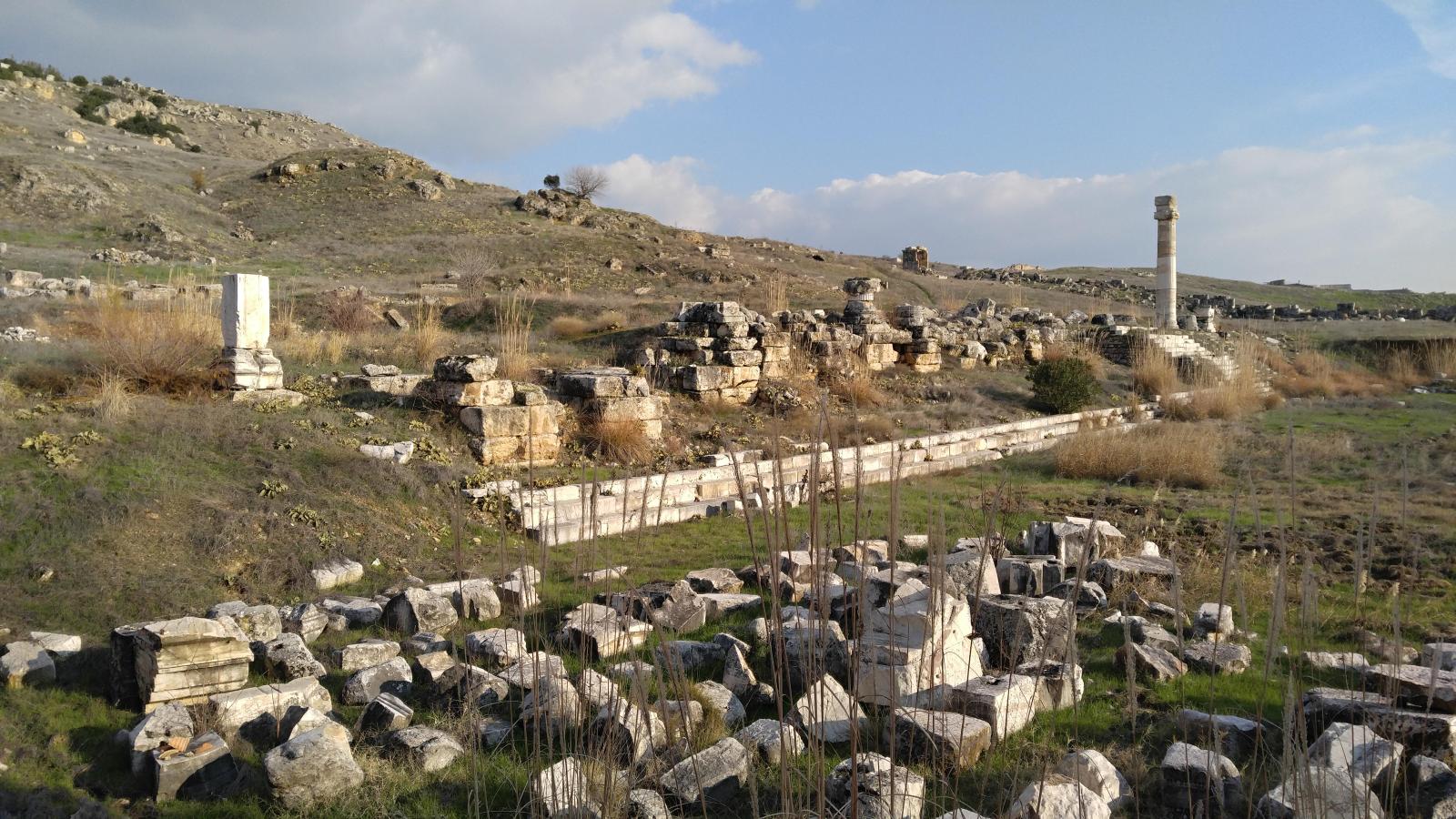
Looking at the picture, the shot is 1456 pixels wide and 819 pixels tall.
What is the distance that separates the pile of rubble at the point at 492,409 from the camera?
1027 cm

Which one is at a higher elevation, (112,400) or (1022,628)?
(112,400)

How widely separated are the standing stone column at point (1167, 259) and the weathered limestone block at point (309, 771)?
2638cm

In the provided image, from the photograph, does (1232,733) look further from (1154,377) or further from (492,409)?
(1154,377)

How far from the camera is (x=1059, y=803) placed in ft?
10.8

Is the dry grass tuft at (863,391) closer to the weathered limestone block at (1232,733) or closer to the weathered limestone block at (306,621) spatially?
the weathered limestone block at (306,621)

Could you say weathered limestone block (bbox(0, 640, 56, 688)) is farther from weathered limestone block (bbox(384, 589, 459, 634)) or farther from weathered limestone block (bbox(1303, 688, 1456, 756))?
weathered limestone block (bbox(1303, 688, 1456, 756))

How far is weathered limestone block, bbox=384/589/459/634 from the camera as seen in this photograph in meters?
6.09

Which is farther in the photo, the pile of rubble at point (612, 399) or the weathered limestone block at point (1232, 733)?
the pile of rubble at point (612, 399)

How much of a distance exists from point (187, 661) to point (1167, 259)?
1065 inches

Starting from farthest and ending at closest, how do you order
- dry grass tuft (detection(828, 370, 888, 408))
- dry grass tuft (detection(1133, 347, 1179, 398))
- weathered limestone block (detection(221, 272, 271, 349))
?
dry grass tuft (detection(1133, 347, 1179, 398))
dry grass tuft (detection(828, 370, 888, 408))
weathered limestone block (detection(221, 272, 271, 349))

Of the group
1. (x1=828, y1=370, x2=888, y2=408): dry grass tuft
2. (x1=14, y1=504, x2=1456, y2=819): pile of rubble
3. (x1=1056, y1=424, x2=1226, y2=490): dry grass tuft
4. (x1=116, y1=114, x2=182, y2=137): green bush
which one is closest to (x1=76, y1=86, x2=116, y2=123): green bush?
(x1=116, y1=114, x2=182, y2=137): green bush

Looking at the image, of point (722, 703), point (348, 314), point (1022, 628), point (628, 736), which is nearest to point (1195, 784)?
point (1022, 628)

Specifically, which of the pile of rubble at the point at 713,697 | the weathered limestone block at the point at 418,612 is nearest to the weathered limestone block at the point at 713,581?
the pile of rubble at the point at 713,697

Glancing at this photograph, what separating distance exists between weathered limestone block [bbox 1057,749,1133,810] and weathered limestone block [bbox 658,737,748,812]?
1.27 meters
